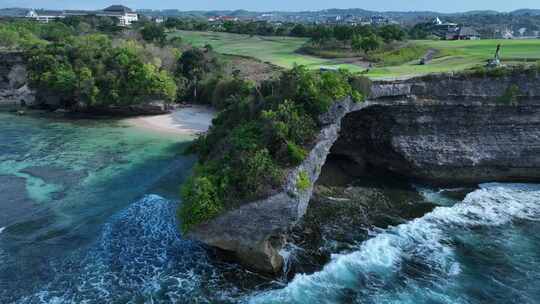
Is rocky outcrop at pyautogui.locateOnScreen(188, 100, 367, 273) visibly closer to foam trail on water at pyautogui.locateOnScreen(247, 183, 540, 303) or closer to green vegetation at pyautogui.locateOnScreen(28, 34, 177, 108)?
foam trail on water at pyautogui.locateOnScreen(247, 183, 540, 303)

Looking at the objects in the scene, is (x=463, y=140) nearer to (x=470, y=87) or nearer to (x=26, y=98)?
(x=470, y=87)

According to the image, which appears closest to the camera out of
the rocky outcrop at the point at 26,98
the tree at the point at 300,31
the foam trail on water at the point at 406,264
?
the foam trail on water at the point at 406,264

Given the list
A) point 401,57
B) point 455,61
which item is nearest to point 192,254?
point 455,61

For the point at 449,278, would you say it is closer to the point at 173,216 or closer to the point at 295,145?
the point at 295,145

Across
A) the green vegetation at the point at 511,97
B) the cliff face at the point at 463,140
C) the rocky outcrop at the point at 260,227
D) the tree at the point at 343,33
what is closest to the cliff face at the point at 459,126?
the cliff face at the point at 463,140

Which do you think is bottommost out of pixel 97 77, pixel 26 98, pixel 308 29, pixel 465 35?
pixel 26 98

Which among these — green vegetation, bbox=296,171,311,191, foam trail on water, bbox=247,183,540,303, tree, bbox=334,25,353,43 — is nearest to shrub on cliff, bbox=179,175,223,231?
green vegetation, bbox=296,171,311,191

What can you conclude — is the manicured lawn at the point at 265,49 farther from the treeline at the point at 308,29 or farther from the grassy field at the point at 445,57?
the treeline at the point at 308,29
